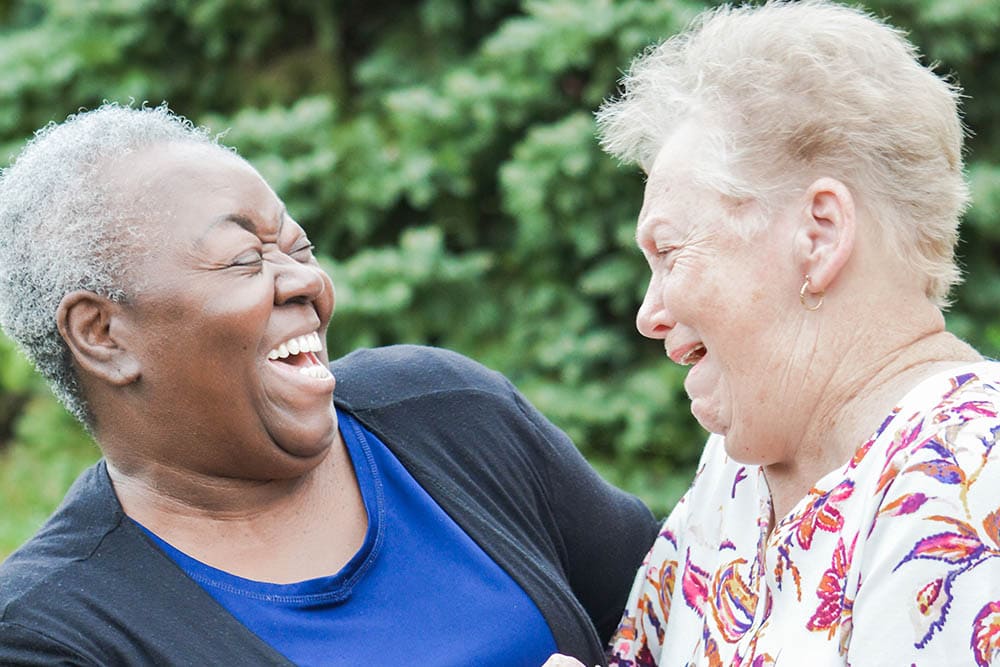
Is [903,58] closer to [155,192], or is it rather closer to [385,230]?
[155,192]

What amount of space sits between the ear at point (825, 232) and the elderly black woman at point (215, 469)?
2.81ft

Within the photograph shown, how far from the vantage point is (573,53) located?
468 cm

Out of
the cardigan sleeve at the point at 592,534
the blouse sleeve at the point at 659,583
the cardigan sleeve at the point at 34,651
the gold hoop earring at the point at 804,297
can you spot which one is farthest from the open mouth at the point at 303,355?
the gold hoop earring at the point at 804,297

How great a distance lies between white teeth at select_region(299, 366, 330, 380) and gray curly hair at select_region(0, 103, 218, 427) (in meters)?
0.35

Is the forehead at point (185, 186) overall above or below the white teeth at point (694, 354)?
above

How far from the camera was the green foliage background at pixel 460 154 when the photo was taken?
185 inches

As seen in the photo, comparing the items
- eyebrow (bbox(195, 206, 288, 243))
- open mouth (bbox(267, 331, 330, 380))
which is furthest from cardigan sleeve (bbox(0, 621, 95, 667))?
eyebrow (bbox(195, 206, 288, 243))

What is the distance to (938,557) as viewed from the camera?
1.67 meters

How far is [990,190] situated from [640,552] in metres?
2.53

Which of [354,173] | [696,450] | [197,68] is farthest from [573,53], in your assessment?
[197,68]

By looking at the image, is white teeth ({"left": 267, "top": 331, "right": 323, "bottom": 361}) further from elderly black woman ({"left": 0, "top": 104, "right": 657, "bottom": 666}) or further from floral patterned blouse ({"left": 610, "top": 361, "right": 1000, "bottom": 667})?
floral patterned blouse ({"left": 610, "top": 361, "right": 1000, "bottom": 667})

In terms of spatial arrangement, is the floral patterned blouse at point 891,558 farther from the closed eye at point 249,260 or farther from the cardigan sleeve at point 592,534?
the closed eye at point 249,260

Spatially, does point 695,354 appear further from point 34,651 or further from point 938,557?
point 34,651

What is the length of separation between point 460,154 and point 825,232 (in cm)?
331
